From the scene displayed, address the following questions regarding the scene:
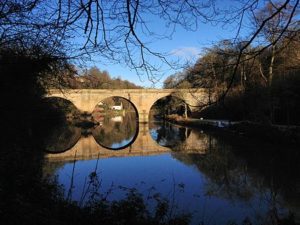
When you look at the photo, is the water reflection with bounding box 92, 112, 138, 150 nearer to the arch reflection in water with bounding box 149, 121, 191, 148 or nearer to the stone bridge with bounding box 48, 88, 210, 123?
the arch reflection in water with bounding box 149, 121, 191, 148

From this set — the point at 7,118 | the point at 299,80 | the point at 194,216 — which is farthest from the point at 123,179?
the point at 299,80

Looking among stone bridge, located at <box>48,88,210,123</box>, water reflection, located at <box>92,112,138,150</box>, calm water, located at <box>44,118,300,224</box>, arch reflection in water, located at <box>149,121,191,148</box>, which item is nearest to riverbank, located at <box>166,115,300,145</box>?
calm water, located at <box>44,118,300,224</box>

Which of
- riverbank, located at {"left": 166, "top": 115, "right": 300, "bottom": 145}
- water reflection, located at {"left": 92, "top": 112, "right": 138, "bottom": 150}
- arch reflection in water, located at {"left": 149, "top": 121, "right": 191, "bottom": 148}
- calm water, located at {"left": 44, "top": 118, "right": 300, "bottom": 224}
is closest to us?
calm water, located at {"left": 44, "top": 118, "right": 300, "bottom": 224}

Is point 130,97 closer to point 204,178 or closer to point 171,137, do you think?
point 171,137

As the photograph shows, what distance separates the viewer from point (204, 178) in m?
10.0

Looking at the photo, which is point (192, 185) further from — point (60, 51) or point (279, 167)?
point (60, 51)

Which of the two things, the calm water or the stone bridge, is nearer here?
the calm water

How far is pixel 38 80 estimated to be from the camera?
5.89m

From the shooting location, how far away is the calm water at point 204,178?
23.2 feet

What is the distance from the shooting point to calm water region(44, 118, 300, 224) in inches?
278

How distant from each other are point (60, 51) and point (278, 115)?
18.6 metres

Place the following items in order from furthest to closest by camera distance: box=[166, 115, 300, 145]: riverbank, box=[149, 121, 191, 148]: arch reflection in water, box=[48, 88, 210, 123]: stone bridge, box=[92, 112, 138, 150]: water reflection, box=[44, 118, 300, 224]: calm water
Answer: box=[48, 88, 210, 123]: stone bridge < box=[92, 112, 138, 150]: water reflection < box=[149, 121, 191, 148]: arch reflection in water < box=[166, 115, 300, 145]: riverbank < box=[44, 118, 300, 224]: calm water

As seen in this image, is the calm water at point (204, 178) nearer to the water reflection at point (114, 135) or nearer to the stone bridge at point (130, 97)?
the water reflection at point (114, 135)

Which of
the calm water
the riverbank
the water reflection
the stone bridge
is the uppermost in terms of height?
the stone bridge
